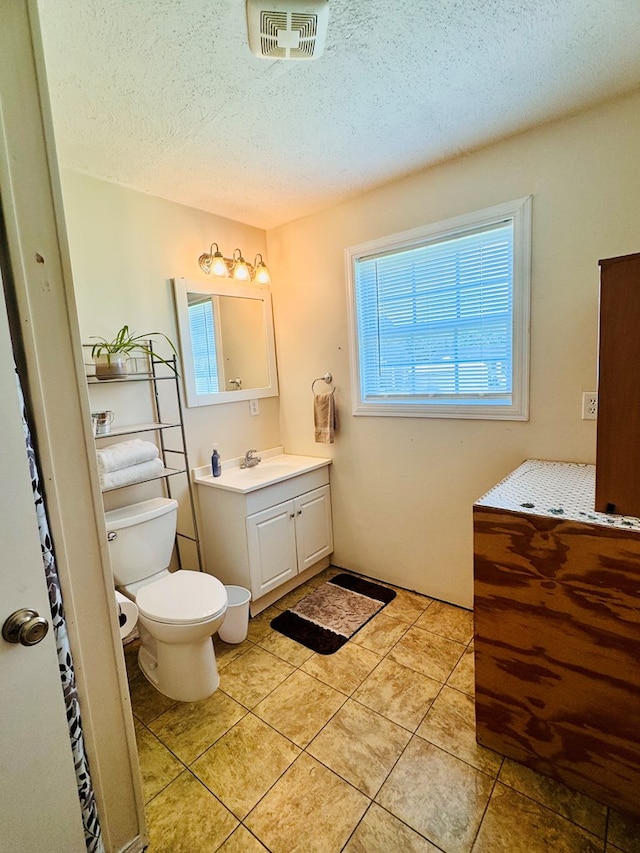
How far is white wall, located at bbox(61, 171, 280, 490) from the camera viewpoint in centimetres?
197

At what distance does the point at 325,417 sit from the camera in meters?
2.66

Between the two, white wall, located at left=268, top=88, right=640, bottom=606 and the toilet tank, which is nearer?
white wall, located at left=268, top=88, right=640, bottom=606

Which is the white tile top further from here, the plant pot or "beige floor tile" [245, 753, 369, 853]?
the plant pot

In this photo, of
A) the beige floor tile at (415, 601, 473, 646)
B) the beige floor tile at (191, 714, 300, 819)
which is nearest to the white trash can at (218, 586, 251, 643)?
the beige floor tile at (191, 714, 300, 819)

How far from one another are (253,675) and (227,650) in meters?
0.25

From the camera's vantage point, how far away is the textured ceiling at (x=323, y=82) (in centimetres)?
117

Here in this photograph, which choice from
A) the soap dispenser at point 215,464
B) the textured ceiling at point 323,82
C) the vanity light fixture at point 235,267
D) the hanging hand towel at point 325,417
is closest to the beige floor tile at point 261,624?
the soap dispenser at point 215,464

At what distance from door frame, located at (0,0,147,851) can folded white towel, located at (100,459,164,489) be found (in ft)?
2.70

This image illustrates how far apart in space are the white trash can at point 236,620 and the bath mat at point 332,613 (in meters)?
0.21

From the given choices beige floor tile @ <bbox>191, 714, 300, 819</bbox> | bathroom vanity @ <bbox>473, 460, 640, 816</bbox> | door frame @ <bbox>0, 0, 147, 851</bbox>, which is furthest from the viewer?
beige floor tile @ <bbox>191, 714, 300, 819</bbox>

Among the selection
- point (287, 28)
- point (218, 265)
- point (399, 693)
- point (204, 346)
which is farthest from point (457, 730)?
point (218, 265)

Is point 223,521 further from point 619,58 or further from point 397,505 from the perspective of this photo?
point 619,58

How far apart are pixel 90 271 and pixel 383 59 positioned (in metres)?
1.60

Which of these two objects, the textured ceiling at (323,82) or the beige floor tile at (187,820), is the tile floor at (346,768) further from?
the textured ceiling at (323,82)
